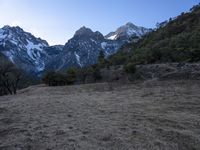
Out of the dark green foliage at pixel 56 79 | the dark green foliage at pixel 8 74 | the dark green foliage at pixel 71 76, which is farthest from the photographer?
the dark green foliage at pixel 71 76

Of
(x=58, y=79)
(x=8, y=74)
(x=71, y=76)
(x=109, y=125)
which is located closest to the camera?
(x=109, y=125)

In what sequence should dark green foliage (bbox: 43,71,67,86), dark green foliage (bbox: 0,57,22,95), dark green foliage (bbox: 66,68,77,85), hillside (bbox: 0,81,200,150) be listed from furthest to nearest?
dark green foliage (bbox: 66,68,77,85) → dark green foliage (bbox: 43,71,67,86) → dark green foliage (bbox: 0,57,22,95) → hillside (bbox: 0,81,200,150)

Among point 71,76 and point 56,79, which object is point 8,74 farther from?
point 71,76

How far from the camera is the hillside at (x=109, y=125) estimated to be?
1088cm

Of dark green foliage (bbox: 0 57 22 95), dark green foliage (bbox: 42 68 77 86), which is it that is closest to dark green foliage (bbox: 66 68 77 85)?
dark green foliage (bbox: 42 68 77 86)

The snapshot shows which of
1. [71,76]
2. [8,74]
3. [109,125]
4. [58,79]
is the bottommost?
[109,125]

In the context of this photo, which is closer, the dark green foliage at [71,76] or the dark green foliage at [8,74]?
the dark green foliage at [8,74]

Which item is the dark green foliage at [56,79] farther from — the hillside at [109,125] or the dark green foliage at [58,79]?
the hillside at [109,125]

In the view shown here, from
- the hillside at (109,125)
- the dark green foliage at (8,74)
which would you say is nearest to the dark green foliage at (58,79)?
the dark green foliage at (8,74)

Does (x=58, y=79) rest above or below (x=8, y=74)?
below

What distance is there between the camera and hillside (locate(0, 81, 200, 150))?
10.9 meters

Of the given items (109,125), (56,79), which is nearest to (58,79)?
(56,79)

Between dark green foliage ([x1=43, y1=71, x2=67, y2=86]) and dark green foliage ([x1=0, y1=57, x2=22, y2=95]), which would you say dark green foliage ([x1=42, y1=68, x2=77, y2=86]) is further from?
dark green foliage ([x1=0, y1=57, x2=22, y2=95])

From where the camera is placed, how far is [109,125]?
44.1 feet
